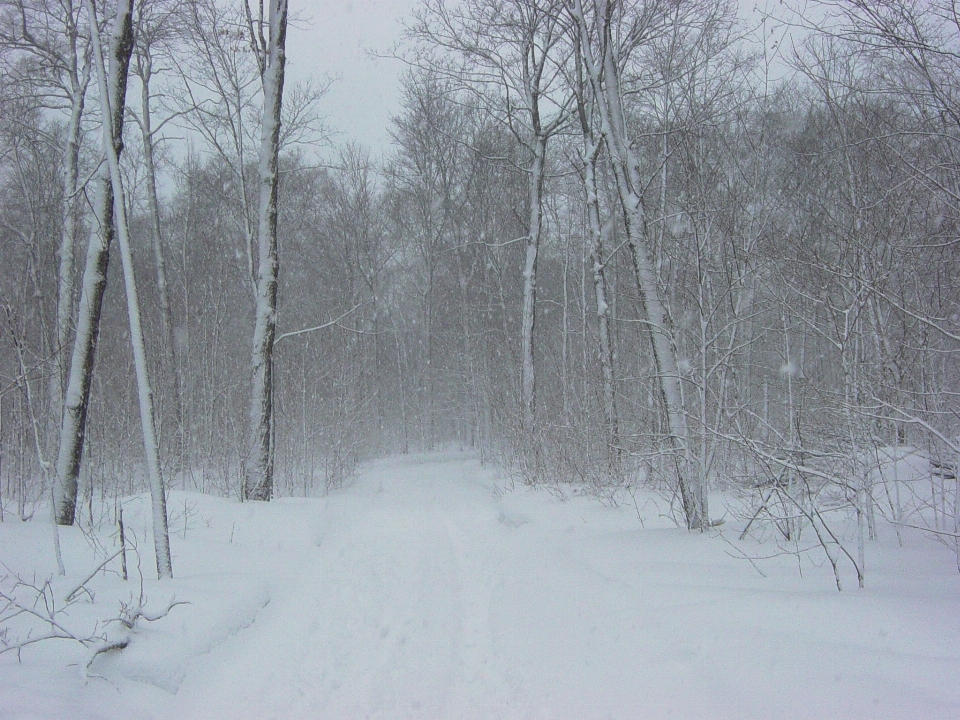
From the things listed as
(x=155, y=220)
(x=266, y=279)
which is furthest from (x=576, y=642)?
(x=155, y=220)

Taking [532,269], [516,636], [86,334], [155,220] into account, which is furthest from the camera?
[155,220]

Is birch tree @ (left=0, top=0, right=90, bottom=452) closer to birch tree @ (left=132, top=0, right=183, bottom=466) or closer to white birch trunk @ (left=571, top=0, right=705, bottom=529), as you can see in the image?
birch tree @ (left=132, top=0, right=183, bottom=466)


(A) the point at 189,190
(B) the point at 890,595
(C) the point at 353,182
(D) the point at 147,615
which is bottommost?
(D) the point at 147,615

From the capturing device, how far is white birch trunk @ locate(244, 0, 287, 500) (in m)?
11.2

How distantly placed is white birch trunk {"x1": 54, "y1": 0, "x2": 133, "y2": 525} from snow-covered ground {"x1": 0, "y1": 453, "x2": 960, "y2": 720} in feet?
2.08

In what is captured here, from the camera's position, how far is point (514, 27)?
12984mm

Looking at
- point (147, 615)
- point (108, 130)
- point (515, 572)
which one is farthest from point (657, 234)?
point (147, 615)

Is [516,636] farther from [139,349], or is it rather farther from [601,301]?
[601,301]

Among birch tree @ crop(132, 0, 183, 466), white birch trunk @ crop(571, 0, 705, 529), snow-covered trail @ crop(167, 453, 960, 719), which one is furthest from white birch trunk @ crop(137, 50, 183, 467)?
white birch trunk @ crop(571, 0, 705, 529)

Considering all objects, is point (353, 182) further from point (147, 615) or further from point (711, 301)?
point (147, 615)

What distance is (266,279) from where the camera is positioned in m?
11.1

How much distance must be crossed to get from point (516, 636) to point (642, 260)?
4.30 m

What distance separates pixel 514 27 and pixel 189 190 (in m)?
14.8

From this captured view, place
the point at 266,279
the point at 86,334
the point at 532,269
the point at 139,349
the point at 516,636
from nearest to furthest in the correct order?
1. the point at 516,636
2. the point at 139,349
3. the point at 86,334
4. the point at 266,279
5. the point at 532,269
